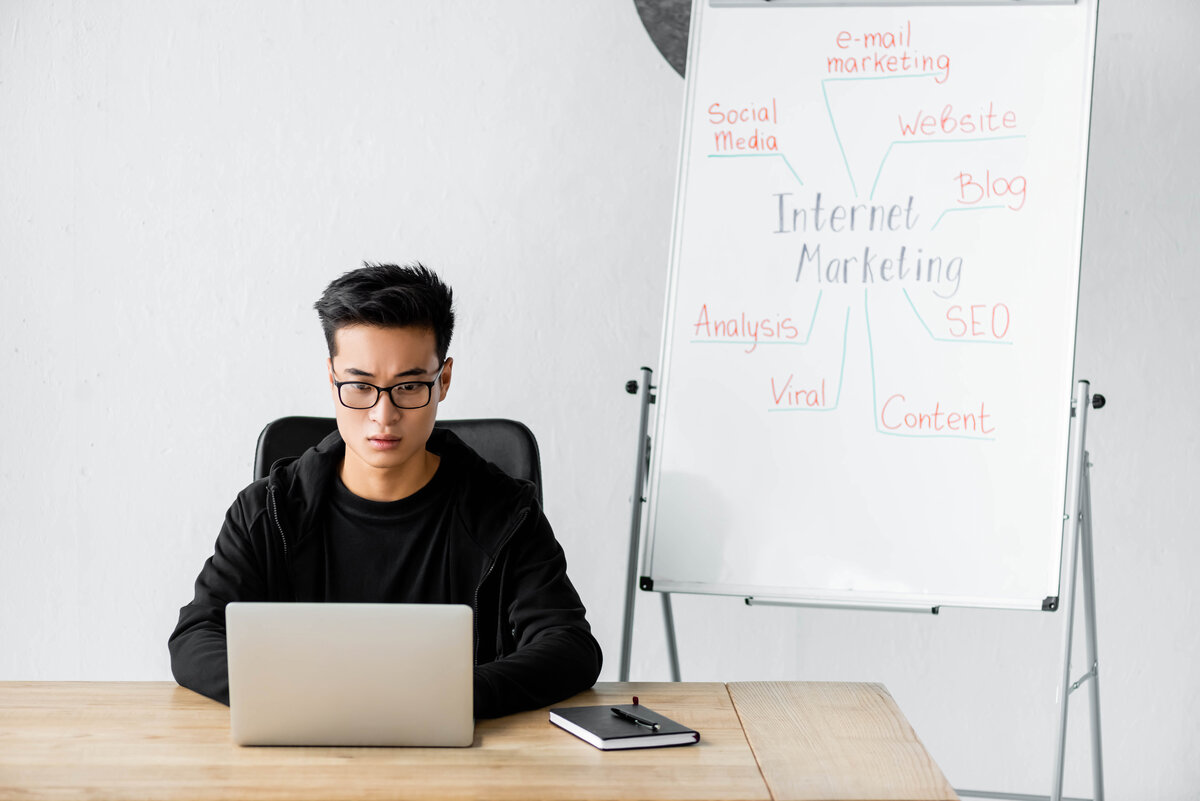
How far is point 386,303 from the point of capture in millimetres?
1584

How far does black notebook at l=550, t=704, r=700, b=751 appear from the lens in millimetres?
1207

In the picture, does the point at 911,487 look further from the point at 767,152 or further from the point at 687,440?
the point at 767,152

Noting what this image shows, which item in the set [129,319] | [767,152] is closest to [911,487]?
[767,152]

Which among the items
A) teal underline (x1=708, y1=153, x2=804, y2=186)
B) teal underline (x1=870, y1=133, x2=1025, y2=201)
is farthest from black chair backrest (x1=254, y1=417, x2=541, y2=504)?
teal underline (x1=870, y1=133, x2=1025, y2=201)

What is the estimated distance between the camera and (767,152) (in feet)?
6.94

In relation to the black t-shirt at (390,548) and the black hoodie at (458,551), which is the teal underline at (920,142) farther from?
the black t-shirt at (390,548)

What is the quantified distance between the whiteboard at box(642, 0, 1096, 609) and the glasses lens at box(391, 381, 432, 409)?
0.64m

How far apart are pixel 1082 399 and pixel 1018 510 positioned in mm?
217

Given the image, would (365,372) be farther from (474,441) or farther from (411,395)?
(474,441)

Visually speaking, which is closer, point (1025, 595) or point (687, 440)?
point (1025, 595)

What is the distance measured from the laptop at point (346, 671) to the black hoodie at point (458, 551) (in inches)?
14.1

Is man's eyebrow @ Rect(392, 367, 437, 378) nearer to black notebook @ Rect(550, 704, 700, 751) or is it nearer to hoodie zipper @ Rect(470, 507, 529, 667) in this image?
hoodie zipper @ Rect(470, 507, 529, 667)

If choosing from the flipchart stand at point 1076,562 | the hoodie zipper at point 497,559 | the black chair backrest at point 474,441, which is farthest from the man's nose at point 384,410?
the flipchart stand at point 1076,562

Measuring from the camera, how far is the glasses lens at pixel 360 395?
1.56 meters
